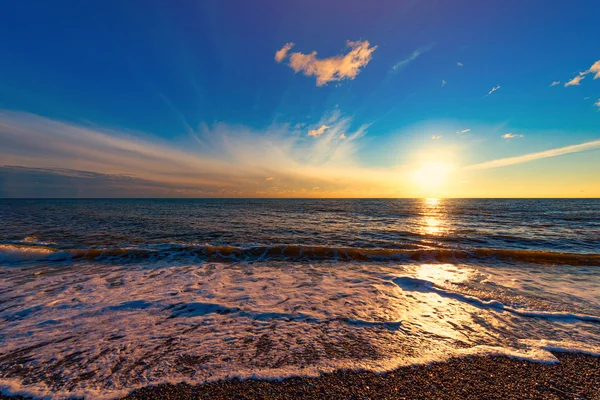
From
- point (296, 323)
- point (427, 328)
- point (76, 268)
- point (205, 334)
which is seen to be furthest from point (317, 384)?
point (76, 268)

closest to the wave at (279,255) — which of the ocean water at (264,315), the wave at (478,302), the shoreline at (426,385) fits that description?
the ocean water at (264,315)

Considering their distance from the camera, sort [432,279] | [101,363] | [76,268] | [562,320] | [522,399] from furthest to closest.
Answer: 1. [76,268]
2. [432,279]
3. [562,320]
4. [101,363]
5. [522,399]

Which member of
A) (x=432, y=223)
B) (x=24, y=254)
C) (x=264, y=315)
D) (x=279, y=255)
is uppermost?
(x=432, y=223)

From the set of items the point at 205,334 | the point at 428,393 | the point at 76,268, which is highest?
the point at 428,393

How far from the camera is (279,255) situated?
14367mm

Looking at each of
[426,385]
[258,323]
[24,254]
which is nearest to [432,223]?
[258,323]

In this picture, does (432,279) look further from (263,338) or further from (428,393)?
(263,338)

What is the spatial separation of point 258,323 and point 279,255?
8309 mm

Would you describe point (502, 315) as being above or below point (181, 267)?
above

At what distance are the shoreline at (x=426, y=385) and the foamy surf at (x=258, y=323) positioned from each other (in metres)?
0.22

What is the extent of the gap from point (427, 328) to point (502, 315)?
102 inches

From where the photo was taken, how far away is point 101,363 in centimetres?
441

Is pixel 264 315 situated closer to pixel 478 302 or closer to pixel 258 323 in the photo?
pixel 258 323

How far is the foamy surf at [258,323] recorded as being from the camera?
4270 mm
